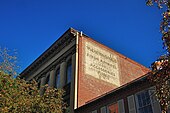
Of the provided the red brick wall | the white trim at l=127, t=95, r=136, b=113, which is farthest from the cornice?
the white trim at l=127, t=95, r=136, b=113

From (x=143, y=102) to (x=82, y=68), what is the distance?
29.1ft

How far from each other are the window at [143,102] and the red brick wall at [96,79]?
261 inches

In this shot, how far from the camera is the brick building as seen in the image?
22672mm

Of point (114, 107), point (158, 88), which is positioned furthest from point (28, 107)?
point (158, 88)

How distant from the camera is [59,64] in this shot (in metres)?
26.6

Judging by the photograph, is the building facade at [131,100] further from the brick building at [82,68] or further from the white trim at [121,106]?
the brick building at [82,68]

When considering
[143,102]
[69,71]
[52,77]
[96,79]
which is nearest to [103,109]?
[143,102]

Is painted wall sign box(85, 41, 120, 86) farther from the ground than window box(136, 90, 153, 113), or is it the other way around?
painted wall sign box(85, 41, 120, 86)

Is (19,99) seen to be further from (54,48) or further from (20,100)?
(54,48)

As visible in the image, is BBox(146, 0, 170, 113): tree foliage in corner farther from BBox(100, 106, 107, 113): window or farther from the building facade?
BBox(100, 106, 107, 113): window

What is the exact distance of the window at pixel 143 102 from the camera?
15677mm

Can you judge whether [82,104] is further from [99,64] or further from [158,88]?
[158,88]

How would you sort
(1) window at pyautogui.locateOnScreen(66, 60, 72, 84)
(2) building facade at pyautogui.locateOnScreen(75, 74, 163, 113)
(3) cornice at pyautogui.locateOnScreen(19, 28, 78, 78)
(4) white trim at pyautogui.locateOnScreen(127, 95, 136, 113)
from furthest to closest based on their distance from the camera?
1. (3) cornice at pyautogui.locateOnScreen(19, 28, 78, 78)
2. (1) window at pyautogui.locateOnScreen(66, 60, 72, 84)
3. (4) white trim at pyautogui.locateOnScreen(127, 95, 136, 113)
4. (2) building facade at pyautogui.locateOnScreen(75, 74, 163, 113)

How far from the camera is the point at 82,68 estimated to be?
77.3 ft
